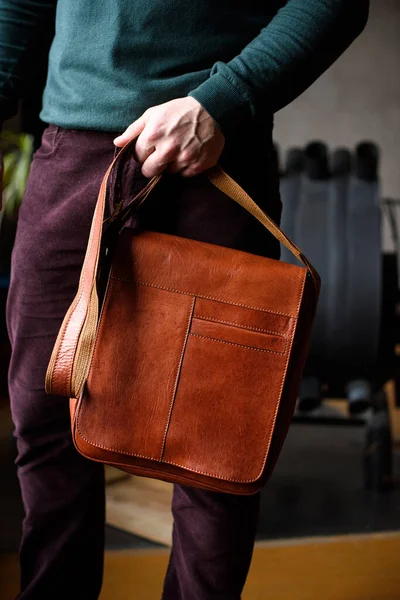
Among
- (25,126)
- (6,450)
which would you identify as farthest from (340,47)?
(25,126)

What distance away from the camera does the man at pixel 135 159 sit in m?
0.84

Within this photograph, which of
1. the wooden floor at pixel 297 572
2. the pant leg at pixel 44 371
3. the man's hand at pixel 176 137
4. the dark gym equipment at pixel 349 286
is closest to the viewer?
the man's hand at pixel 176 137

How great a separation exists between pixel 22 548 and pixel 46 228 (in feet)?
1.49

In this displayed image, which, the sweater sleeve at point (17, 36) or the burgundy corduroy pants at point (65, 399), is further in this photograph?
the sweater sleeve at point (17, 36)

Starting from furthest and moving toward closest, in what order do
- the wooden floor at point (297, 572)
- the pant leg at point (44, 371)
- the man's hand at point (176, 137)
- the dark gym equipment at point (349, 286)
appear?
the dark gym equipment at point (349, 286) < the wooden floor at point (297, 572) < the pant leg at point (44, 371) < the man's hand at point (176, 137)

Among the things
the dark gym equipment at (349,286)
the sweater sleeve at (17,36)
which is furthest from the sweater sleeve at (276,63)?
the dark gym equipment at (349,286)

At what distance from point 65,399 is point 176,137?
1.28ft

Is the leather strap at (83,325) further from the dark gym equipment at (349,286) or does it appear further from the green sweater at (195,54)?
the dark gym equipment at (349,286)

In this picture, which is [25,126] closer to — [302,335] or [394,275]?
[394,275]

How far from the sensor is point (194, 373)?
85cm

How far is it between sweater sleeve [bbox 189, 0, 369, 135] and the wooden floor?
3.06ft

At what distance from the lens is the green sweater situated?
83 centimetres

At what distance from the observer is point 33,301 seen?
0.96 meters

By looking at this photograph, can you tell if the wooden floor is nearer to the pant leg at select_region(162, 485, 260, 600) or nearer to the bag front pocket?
the pant leg at select_region(162, 485, 260, 600)
